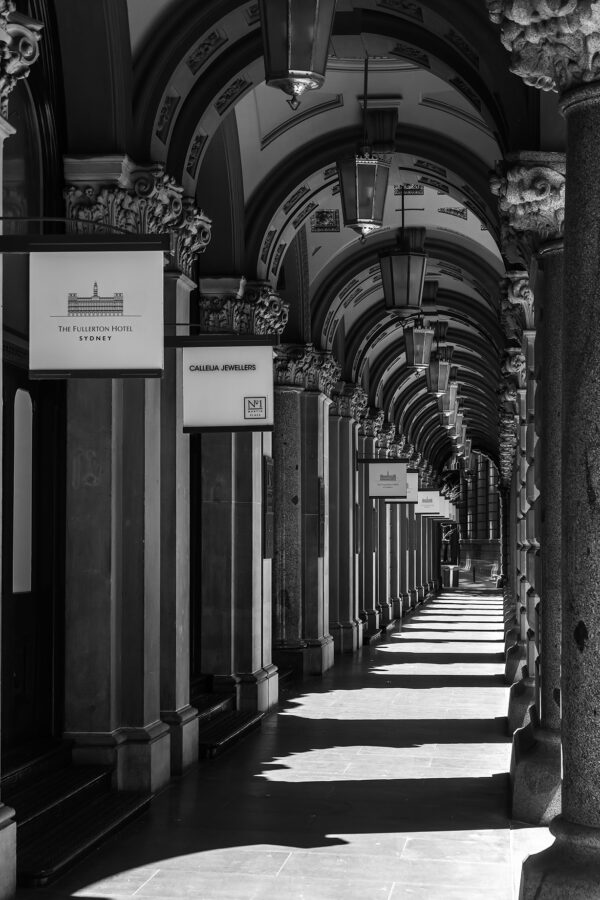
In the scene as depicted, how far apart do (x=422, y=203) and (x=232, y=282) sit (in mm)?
5649

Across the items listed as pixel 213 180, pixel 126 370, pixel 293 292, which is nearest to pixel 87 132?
pixel 126 370

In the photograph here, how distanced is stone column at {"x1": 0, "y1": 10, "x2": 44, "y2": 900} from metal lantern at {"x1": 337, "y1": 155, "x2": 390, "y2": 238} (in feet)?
15.3

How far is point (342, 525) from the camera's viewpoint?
21.7 metres

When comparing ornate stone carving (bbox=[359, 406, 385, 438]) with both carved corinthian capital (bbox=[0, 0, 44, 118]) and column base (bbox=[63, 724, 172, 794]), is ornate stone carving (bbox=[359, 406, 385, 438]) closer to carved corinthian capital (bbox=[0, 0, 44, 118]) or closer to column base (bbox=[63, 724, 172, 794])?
column base (bbox=[63, 724, 172, 794])

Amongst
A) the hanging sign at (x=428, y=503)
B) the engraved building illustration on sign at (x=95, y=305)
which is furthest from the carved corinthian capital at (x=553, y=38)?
the hanging sign at (x=428, y=503)

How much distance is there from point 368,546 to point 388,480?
86.9 inches

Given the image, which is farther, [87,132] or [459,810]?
[87,132]

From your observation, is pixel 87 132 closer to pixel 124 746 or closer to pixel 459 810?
pixel 124 746

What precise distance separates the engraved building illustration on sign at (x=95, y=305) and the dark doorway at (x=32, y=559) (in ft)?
5.75

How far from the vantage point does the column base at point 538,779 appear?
8336 millimetres

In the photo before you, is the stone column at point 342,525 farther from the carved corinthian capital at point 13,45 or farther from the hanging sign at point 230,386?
the carved corinthian capital at point 13,45

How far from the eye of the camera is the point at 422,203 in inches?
727

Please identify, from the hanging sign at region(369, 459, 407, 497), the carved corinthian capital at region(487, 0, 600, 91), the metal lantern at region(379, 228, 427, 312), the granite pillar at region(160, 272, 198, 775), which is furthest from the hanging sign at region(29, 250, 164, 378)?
the hanging sign at region(369, 459, 407, 497)

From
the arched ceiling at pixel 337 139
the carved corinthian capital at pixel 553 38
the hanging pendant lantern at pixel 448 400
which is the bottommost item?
the carved corinthian capital at pixel 553 38
